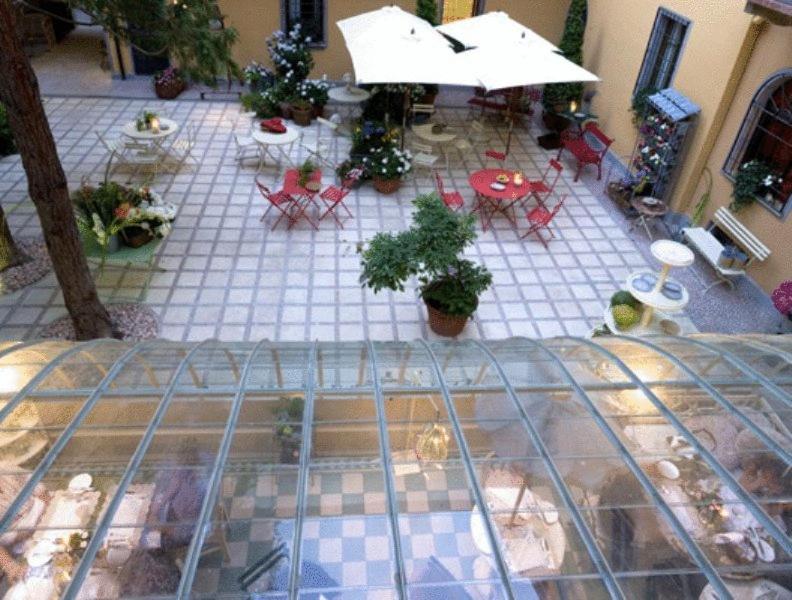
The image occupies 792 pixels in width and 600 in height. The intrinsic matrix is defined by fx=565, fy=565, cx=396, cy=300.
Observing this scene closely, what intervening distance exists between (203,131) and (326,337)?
7301 mm

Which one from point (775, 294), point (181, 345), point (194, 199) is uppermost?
point (181, 345)

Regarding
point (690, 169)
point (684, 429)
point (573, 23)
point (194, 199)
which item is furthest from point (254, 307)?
point (573, 23)

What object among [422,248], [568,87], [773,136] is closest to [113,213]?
[422,248]

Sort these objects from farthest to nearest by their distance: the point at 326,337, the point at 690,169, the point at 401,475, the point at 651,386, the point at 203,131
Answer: the point at 203,131, the point at 690,169, the point at 326,337, the point at 651,386, the point at 401,475

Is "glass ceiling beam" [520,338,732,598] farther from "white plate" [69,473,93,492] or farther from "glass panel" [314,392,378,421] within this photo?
"white plate" [69,473,93,492]

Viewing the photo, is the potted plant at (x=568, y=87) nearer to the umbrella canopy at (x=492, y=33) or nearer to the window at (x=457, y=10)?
the umbrella canopy at (x=492, y=33)

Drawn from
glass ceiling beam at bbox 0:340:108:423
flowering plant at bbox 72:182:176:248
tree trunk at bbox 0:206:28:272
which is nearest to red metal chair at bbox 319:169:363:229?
flowering plant at bbox 72:182:176:248

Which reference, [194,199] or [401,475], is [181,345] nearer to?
[401,475]

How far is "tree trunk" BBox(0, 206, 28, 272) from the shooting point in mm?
7602

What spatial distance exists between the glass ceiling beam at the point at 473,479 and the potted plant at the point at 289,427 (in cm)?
87

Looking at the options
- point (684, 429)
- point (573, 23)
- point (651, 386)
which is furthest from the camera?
point (573, 23)

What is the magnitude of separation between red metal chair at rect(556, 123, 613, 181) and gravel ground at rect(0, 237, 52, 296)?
9503 millimetres

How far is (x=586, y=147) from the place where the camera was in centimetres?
1154

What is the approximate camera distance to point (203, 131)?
12234 mm
